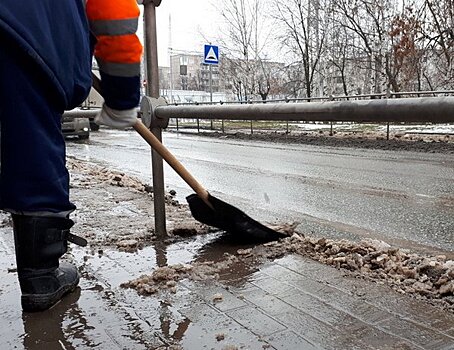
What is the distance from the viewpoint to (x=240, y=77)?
3309cm

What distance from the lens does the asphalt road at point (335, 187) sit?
443cm

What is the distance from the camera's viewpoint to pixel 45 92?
1864mm

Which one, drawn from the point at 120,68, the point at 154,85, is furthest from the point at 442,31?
the point at 120,68

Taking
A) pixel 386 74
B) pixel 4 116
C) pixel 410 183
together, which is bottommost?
pixel 410 183

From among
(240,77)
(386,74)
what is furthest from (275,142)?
(240,77)

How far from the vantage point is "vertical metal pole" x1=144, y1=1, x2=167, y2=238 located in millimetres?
2961

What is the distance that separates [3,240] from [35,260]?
1277 mm

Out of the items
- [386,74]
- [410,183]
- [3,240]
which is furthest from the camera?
[386,74]

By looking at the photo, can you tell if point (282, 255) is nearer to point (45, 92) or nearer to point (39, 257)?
point (39, 257)

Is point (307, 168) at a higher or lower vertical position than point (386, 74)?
lower

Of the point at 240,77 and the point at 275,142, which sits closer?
the point at 275,142

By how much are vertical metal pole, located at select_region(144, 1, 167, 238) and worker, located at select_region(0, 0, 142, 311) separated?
35.6 inches

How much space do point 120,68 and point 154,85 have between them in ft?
3.33

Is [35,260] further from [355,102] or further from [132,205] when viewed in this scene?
[132,205]
